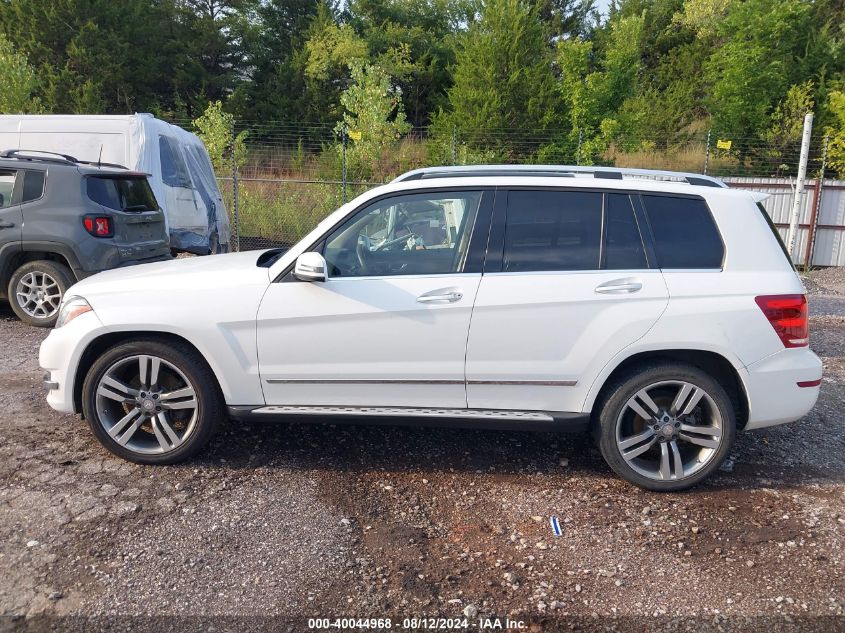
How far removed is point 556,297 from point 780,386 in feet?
4.39

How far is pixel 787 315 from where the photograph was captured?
3.98m

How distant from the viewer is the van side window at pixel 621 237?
161 inches

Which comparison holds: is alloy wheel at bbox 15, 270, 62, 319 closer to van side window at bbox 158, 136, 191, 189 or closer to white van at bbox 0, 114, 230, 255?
white van at bbox 0, 114, 230, 255

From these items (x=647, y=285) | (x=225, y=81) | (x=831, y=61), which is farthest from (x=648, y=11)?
(x=647, y=285)

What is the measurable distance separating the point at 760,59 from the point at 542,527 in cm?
2361

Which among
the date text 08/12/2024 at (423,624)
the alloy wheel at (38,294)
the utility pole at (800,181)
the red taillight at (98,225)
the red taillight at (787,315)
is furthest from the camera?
the utility pole at (800,181)

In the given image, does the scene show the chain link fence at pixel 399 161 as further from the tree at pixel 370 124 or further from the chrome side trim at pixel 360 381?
the chrome side trim at pixel 360 381

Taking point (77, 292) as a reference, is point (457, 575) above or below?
below

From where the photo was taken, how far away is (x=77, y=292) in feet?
14.4

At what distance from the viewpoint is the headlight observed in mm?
4293

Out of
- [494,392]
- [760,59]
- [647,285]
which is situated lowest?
[494,392]

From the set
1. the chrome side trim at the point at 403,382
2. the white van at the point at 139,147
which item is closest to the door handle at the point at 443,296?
the chrome side trim at the point at 403,382

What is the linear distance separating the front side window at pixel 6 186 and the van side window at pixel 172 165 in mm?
2396

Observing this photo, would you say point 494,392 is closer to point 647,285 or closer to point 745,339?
point 647,285
